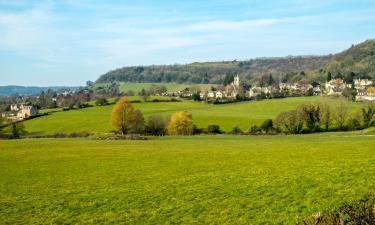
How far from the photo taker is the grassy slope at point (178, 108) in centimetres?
10969

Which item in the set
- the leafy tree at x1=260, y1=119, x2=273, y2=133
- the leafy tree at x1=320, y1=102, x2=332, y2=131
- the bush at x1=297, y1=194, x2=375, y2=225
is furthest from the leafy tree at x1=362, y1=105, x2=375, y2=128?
the bush at x1=297, y1=194, x2=375, y2=225

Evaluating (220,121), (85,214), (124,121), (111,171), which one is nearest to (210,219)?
(85,214)

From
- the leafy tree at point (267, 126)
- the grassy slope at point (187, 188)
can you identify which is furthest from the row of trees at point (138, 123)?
the grassy slope at point (187, 188)

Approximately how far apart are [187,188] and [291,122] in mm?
72858

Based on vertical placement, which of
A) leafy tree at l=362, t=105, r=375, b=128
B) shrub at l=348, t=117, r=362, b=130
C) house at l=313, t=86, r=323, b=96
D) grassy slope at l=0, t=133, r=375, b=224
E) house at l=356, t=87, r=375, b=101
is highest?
house at l=313, t=86, r=323, b=96

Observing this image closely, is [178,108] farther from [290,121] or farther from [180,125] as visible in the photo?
[290,121]

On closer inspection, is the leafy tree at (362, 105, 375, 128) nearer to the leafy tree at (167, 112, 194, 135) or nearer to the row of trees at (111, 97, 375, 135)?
the row of trees at (111, 97, 375, 135)

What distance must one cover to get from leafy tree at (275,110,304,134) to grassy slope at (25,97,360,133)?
1156 centimetres

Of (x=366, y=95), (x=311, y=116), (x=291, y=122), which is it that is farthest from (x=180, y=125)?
(x=366, y=95)

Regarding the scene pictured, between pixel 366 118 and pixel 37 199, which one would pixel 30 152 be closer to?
pixel 37 199

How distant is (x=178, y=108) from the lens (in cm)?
14075

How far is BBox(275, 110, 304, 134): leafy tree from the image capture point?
296ft

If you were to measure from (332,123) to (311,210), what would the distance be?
84979 millimetres

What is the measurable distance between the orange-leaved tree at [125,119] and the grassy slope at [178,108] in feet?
42.5
